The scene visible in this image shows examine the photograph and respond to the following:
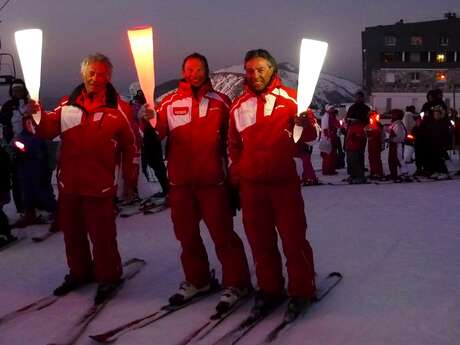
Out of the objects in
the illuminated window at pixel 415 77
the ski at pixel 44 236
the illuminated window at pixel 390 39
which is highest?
the illuminated window at pixel 390 39

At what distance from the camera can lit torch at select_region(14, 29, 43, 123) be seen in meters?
3.62

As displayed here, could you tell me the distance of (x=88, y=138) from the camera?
13.1 ft

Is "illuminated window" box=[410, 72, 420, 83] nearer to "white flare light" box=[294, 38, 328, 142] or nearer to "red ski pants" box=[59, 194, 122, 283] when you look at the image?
"red ski pants" box=[59, 194, 122, 283]

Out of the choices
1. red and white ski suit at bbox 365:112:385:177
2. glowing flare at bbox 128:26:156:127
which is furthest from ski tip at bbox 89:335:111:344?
red and white ski suit at bbox 365:112:385:177

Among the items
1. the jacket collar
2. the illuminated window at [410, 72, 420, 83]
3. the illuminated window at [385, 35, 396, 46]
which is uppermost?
the illuminated window at [385, 35, 396, 46]

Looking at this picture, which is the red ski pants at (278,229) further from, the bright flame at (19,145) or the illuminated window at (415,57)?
the illuminated window at (415,57)

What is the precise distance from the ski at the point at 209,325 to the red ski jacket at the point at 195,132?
0.88 meters

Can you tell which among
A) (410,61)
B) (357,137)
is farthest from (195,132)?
(410,61)

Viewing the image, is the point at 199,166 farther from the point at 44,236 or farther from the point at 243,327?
the point at 44,236

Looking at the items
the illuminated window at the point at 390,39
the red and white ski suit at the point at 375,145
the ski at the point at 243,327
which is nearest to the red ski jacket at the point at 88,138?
the ski at the point at 243,327

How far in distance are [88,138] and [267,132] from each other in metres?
1.31

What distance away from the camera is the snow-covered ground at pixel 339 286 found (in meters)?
3.47

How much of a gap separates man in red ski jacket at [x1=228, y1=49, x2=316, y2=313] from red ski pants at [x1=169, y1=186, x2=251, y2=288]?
0.65 feet

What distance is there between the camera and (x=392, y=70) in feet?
171
